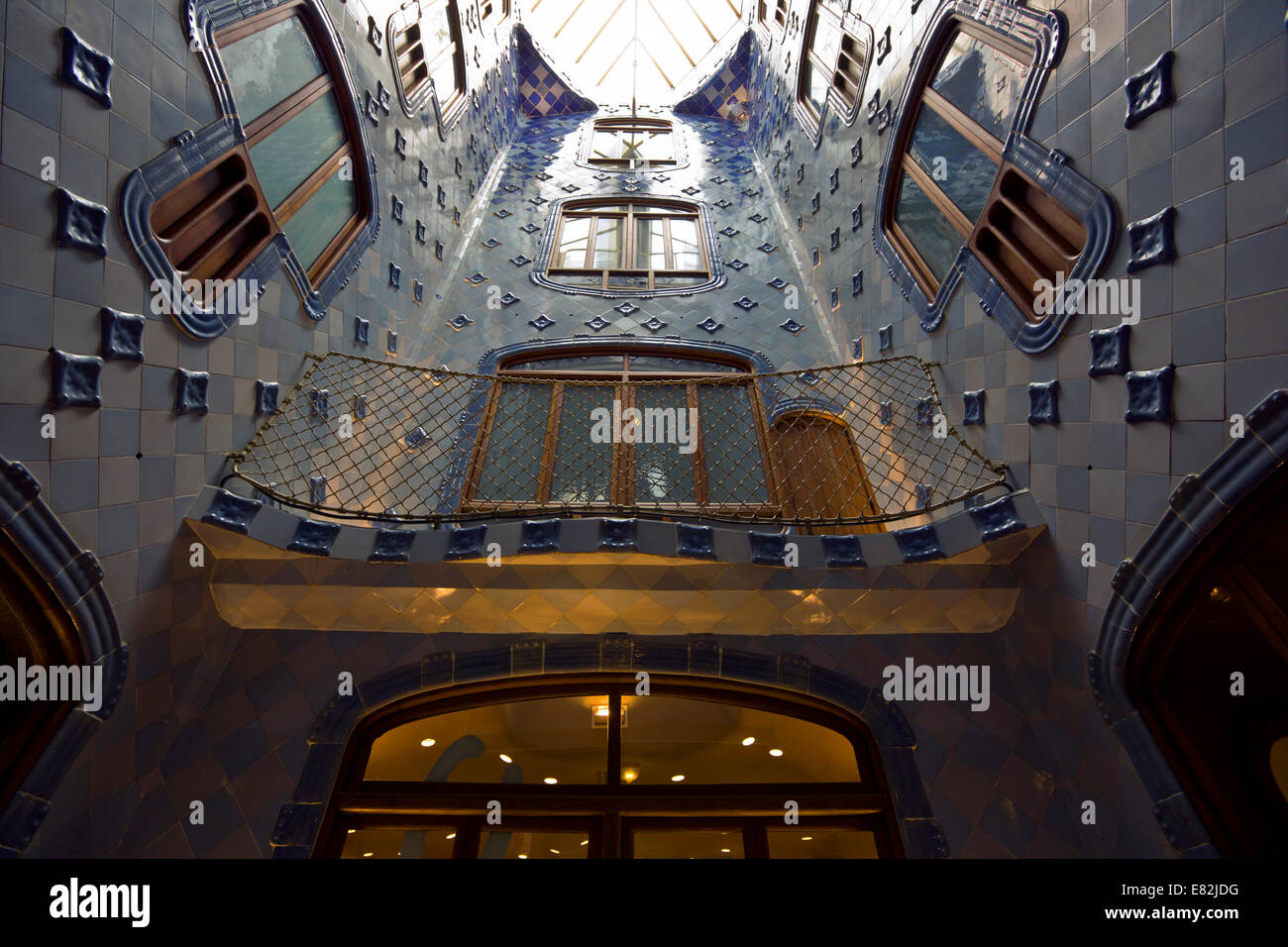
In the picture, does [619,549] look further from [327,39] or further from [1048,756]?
[327,39]

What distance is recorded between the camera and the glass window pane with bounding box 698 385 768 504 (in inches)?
259

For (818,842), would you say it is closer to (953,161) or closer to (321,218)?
(953,161)

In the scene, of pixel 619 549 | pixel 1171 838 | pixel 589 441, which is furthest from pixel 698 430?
A: pixel 1171 838

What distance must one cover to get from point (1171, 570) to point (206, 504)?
6.34 metres

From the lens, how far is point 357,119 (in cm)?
693

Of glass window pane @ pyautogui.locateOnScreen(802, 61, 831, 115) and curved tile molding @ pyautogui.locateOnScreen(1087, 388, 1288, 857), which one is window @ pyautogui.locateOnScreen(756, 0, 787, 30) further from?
curved tile molding @ pyautogui.locateOnScreen(1087, 388, 1288, 857)

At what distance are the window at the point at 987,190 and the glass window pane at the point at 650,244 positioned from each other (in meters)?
4.15

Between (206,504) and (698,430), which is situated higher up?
(698,430)

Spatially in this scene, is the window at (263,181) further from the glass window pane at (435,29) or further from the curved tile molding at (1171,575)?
the curved tile molding at (1171,575)

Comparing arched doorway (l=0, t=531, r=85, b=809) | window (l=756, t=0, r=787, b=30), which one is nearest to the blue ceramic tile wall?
arched doorway (l=0, t=531, r=85, b=809)

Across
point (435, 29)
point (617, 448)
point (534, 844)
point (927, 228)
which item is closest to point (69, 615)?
point (534, 844)

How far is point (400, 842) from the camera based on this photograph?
4.58 metres

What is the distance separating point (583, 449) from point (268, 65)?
4.66 metres

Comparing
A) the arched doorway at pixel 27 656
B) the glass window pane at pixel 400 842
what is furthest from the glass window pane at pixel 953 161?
the arched doorway at pixel 27 656
